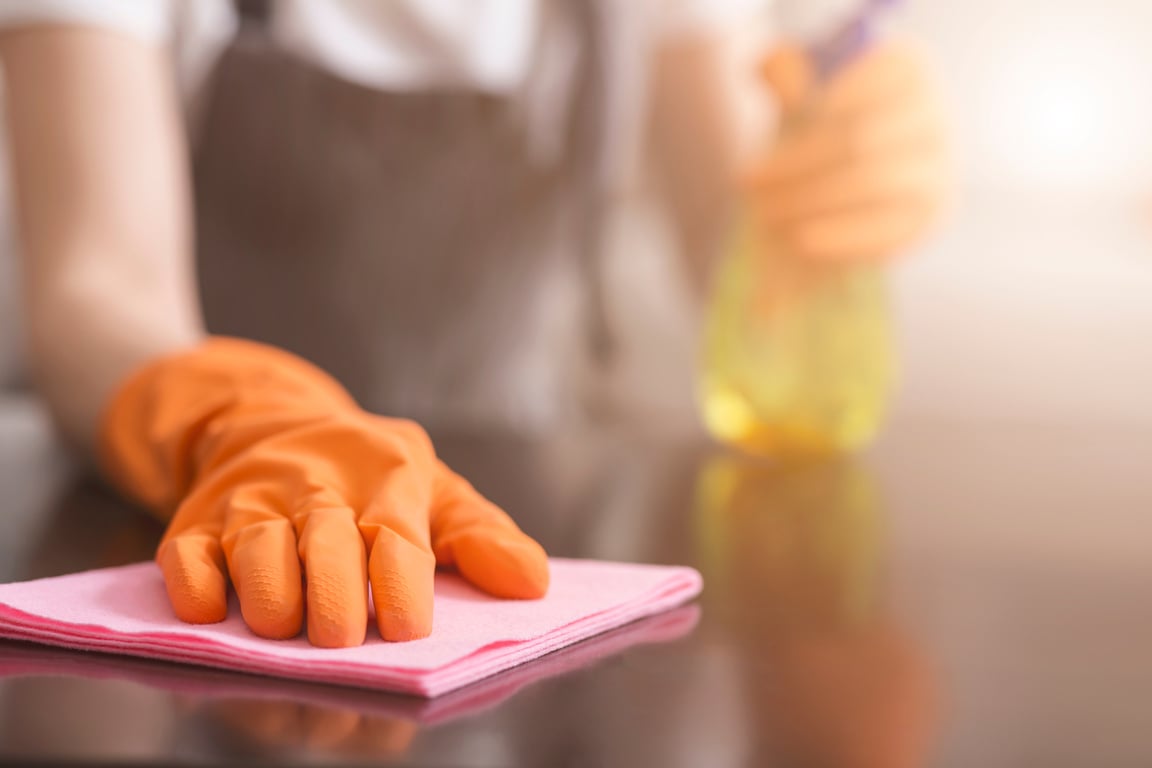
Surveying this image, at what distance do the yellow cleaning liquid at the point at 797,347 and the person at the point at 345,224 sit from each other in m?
0.03

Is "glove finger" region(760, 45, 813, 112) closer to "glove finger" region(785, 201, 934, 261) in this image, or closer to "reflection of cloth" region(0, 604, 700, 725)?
"glove finger" region(785, 201, 934, 261)

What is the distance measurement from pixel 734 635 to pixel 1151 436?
0.94 m

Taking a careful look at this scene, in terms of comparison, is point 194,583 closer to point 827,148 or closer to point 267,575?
point 267,575

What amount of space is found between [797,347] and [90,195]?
0.59 m

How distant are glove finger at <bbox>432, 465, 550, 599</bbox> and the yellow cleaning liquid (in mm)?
481

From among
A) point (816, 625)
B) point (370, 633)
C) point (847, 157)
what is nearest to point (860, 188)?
point (847, 157)

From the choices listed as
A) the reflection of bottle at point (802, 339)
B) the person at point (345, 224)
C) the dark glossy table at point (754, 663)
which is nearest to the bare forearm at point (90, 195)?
the person at point (345, 224)

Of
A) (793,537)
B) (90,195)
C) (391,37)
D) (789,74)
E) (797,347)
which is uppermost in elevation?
(391,37)

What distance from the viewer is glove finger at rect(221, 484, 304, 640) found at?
34 cm

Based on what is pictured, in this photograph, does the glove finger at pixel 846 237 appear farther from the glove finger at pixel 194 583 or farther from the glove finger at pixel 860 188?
the glove finger at pixel 194 583

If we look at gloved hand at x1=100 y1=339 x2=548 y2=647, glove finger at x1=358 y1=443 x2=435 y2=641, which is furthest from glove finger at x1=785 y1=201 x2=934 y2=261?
glove finger at x1=358 y1=443 x2=435 y2=641

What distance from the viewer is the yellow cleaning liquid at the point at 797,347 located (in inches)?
34.7

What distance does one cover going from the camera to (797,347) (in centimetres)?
88

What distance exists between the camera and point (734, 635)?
395 mm
